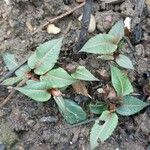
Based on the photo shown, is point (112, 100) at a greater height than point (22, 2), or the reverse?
point (22, 2)

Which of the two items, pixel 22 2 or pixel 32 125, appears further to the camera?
pixel 22 2

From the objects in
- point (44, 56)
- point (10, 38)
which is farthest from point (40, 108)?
point (10, 38)

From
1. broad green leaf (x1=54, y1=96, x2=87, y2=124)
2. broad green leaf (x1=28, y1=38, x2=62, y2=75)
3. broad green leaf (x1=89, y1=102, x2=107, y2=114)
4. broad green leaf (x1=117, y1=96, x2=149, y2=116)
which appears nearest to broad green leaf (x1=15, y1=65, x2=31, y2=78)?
broad green leaf (x1=28, y1=38, x2=62, y2=75)

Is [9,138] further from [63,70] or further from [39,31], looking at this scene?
[39,31]

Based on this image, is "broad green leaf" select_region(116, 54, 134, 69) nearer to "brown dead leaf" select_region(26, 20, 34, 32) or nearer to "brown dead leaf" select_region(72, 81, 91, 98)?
"brown dead leaf" select_region(72, 81, 91, 98)

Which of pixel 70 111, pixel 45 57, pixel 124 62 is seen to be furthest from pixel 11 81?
pixel 124 62

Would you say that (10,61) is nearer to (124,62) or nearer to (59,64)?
(59,64)
